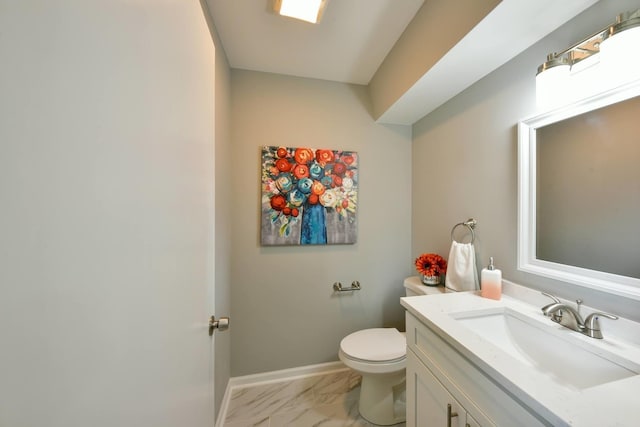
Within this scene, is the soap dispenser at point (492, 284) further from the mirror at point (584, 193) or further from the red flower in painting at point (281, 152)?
the red flower in painting at point (281, 152)

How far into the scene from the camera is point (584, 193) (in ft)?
2.97

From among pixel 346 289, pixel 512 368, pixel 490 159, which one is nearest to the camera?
pixel 512 368

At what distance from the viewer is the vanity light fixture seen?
2.34ft

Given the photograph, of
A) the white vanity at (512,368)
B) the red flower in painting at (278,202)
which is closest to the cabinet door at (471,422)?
the white vanity at (512,368)

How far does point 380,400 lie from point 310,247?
106 cm

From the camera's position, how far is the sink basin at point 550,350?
0.68 meters

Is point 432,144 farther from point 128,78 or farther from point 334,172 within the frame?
point 128,78

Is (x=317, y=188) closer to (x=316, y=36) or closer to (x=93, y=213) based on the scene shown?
(x=316, y=36)

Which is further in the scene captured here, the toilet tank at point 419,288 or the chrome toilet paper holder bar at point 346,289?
the chrome toilet paper holder bar at point 346,289

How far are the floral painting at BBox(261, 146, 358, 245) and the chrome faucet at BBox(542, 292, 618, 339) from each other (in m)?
1.17

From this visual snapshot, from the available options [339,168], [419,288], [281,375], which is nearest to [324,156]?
[339,168]

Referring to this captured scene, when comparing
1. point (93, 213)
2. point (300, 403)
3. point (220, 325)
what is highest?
point (93, 213)

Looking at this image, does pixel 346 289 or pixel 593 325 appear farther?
pixel 346 289

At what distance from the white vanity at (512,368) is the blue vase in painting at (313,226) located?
0.89 meters
